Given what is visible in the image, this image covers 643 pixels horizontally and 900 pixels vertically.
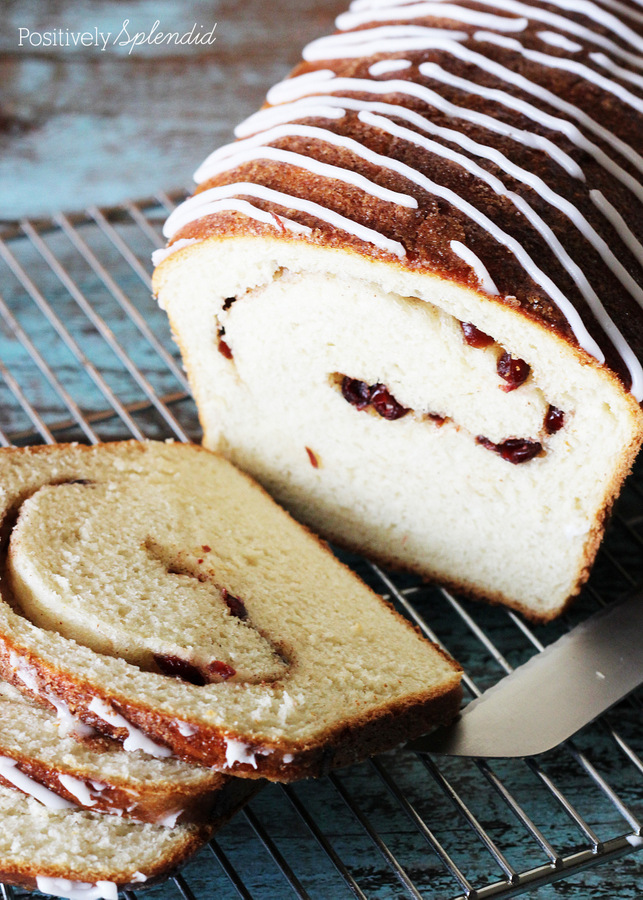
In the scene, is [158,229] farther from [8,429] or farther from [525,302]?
[525,302]

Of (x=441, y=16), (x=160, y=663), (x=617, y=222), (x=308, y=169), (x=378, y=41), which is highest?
(x=441, y=16)

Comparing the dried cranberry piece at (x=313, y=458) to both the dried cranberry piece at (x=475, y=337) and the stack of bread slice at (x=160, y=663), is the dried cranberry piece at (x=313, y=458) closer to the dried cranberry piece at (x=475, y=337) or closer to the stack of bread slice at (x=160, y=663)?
the stack of bread slice at (x=160, y=663)

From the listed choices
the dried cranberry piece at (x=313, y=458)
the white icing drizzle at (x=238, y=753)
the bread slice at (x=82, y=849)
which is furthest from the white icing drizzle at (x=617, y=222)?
the bread slice at (x=82, y=849)

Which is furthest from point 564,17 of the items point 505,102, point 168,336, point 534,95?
point 168,336

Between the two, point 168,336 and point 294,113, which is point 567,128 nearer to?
point 294,113

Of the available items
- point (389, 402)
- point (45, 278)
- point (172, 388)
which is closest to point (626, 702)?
point (389, 402)

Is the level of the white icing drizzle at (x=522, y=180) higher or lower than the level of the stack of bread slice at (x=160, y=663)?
higher

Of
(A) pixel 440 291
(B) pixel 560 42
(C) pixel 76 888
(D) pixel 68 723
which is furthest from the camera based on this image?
(B) pixel 560 42
